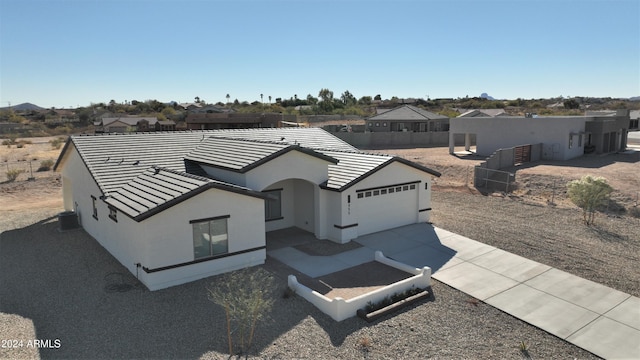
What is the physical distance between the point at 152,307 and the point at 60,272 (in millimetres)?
5018

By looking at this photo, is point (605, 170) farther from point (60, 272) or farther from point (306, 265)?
point (60, 272)

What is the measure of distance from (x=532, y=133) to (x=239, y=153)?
29.8m

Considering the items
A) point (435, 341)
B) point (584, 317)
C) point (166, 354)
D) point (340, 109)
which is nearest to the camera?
point (166, 354)

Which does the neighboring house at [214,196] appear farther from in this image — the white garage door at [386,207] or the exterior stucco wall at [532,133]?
the exterior stucco wall at [532,133]

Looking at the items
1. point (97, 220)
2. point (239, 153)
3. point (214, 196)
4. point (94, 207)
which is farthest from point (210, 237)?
point (94, 207)

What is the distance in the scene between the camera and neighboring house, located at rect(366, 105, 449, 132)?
60213 mm

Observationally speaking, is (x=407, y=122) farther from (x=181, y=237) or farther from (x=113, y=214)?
(x=181, y=237)

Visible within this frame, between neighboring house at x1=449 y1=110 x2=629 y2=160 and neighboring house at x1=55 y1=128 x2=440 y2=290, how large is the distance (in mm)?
22608

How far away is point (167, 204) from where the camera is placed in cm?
1287

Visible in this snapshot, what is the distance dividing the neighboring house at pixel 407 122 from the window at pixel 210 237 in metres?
48.5

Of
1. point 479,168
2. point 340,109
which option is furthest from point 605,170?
point 340,109

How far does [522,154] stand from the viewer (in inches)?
1428

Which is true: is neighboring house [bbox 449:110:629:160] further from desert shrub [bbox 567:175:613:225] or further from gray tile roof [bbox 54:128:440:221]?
gray tile roof [bbox 54:128:440:221]

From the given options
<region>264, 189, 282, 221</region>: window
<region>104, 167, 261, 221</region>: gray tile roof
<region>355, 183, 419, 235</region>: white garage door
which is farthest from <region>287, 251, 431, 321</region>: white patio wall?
<region>264, 189, 282, 221</region>: window
